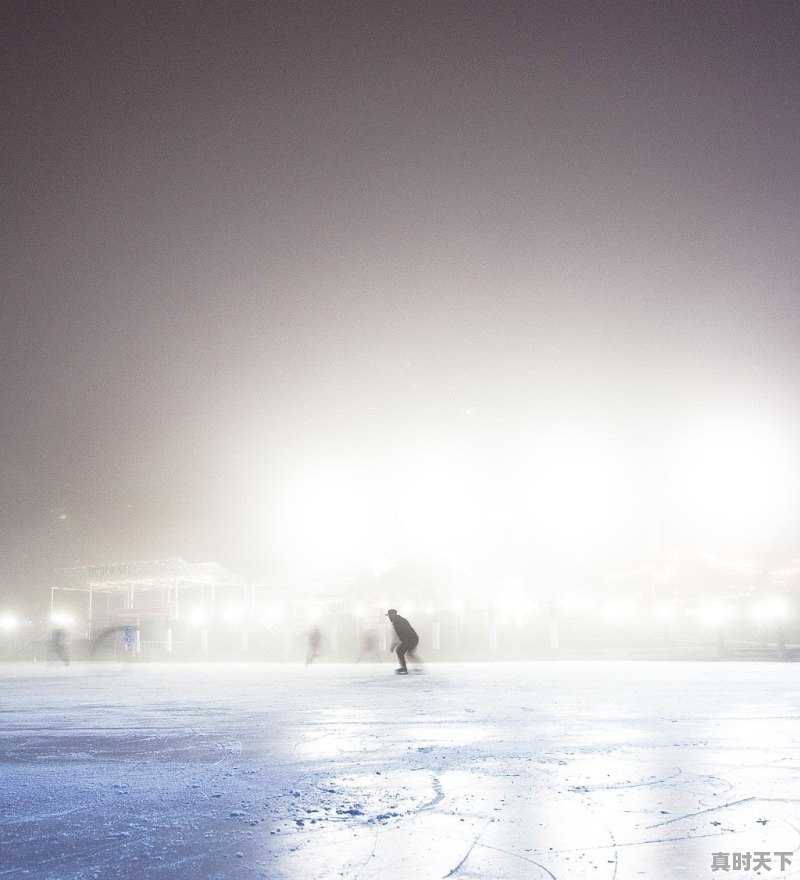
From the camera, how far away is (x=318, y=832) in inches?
156

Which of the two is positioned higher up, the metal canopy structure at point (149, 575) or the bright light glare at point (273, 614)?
the metal canopy structure at point (149, 575)

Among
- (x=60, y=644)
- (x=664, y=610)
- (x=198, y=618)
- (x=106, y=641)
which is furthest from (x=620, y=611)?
(x=60, y=644)

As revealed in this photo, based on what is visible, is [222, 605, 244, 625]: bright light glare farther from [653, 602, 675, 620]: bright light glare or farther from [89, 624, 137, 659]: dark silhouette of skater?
[653, 602, 675, 620]: bright light glare

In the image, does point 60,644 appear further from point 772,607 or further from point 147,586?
A: point 772,607

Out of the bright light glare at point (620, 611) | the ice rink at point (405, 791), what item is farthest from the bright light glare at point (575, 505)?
the ice rink at point (405, 791)

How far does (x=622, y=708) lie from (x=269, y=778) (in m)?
6.15

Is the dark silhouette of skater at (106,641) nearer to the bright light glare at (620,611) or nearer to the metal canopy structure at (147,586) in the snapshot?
the metal canopy structure at (147,586)

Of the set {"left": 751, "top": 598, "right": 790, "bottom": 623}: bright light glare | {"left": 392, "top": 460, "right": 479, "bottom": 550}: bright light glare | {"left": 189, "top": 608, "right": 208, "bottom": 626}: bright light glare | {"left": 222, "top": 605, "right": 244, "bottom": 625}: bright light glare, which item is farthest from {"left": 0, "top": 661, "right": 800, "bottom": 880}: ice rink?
{"left": 392, "top": 460, "right": 479, "bottom": 550}: bright light glare

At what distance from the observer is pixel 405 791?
16.3 feet

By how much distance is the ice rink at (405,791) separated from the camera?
3480 millimetres

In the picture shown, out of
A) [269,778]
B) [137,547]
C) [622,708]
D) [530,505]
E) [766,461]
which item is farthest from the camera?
[137,547]

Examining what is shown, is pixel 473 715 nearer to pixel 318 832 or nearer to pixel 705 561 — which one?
pixel 318 832

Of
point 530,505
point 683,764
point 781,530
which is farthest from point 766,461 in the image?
point 683,764

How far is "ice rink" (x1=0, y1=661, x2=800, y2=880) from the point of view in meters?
3.48
